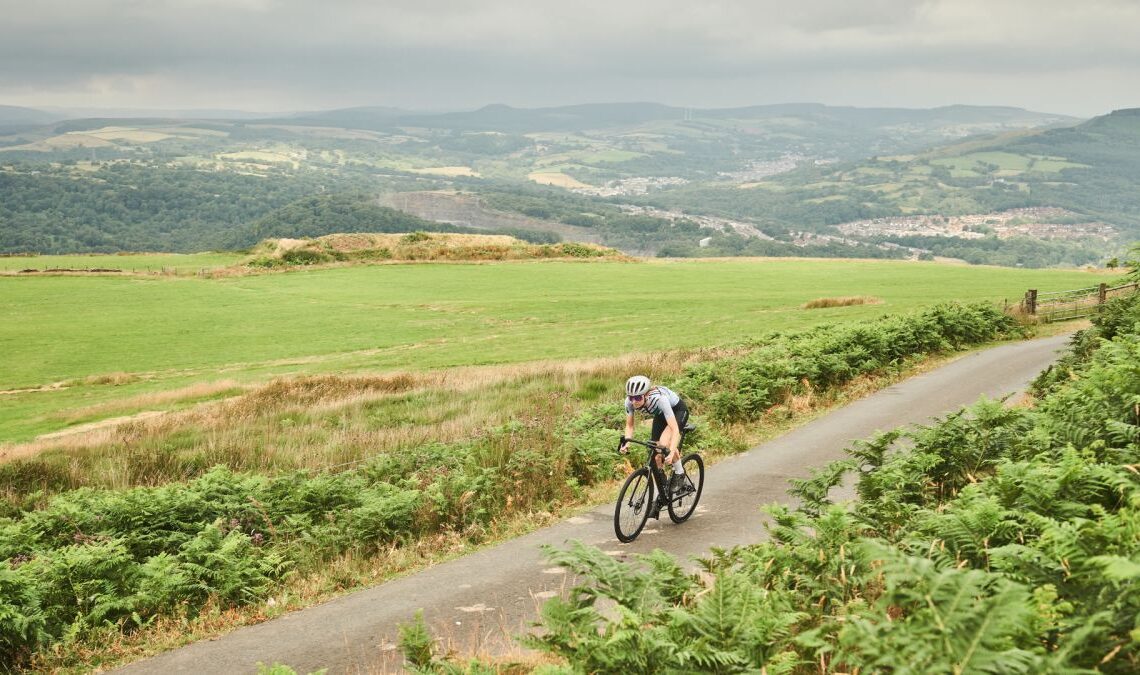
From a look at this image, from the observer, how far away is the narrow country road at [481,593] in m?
9.38

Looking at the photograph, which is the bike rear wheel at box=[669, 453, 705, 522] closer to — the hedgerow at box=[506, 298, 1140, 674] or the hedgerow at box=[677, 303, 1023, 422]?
the hedgerow at box=[506, 298, 1140, 674]

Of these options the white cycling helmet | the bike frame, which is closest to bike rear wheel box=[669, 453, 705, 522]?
the bike frame

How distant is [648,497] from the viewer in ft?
42.5

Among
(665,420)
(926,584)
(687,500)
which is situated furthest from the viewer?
(687,500)

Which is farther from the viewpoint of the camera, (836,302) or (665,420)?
(836,302)

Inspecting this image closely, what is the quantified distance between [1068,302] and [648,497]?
43466 mm

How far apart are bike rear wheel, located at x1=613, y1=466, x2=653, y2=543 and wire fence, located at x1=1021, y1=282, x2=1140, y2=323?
35.3m

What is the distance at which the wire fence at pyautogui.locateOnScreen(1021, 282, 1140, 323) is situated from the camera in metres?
41.5

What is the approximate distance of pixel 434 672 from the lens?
6.73 meters

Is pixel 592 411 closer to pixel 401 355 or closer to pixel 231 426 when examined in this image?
pixel 231 426

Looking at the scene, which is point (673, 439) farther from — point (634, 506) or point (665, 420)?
point (634, 506)

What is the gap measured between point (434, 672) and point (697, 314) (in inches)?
1845

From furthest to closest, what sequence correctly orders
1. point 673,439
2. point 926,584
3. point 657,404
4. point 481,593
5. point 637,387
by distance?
point 657,404 → point 673,439 → point 637,387 → point 481,593 → point 926,584

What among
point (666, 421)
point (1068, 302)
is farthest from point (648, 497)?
point (1068, 302)
